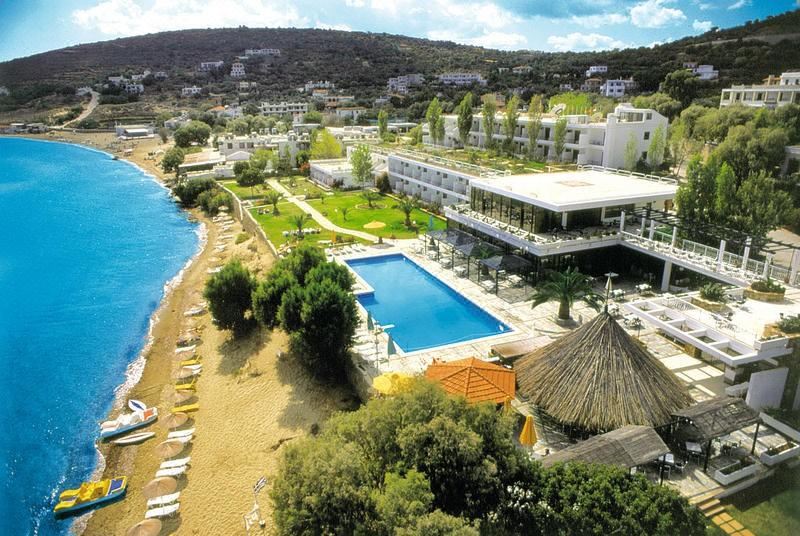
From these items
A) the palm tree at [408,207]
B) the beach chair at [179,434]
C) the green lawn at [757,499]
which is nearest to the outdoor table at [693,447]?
the green lawn at [757,499]

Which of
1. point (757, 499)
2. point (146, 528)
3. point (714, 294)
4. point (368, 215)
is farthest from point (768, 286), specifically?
point (368, 215)

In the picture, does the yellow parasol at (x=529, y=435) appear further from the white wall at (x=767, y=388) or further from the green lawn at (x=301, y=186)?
the green lawn at (x=301, y=186)

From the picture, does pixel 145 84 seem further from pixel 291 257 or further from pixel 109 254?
pixel 291 257

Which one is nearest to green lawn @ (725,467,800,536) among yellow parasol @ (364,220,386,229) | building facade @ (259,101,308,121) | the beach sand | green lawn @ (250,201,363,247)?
the beach sand

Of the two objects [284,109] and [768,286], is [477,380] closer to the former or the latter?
[768,286]

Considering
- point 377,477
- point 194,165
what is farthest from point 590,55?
point 377,477
